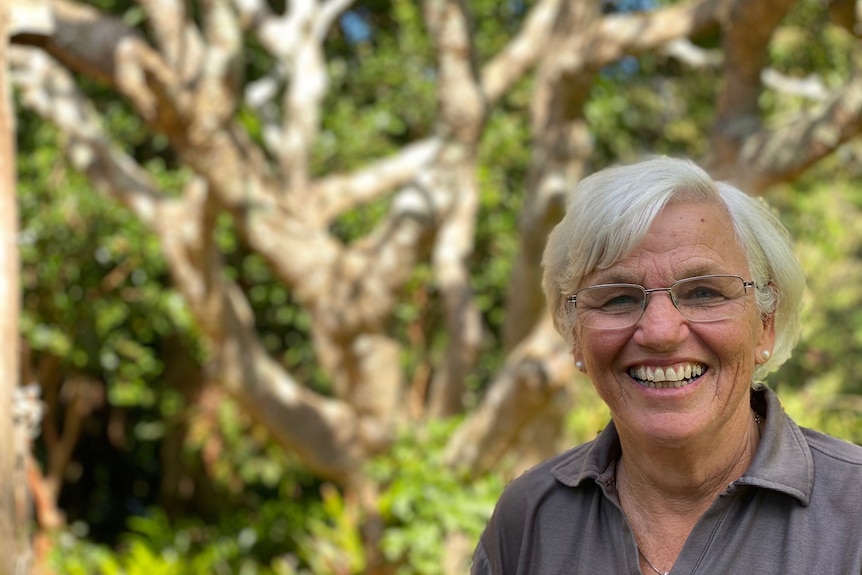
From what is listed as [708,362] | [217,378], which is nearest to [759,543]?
[708,362]

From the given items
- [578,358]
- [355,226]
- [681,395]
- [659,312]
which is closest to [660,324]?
[659,312]

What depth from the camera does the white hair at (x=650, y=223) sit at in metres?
1.76

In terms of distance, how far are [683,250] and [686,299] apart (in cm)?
8

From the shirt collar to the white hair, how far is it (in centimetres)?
15

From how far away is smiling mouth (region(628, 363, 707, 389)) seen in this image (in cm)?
173

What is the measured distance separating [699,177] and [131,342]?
729 cm

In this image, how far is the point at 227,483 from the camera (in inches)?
388

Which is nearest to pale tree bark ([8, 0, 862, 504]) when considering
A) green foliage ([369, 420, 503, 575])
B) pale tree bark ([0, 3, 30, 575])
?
green foliage ([369, 420, 503, 575])

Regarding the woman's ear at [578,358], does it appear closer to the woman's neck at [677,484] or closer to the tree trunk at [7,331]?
the woman's neck at [677,484]

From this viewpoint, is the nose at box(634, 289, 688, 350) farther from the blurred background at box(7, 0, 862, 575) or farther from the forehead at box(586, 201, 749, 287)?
the blurred background at box(7, 0, 862, 575)

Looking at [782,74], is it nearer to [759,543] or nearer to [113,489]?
[759,543]

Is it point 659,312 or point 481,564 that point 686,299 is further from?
point 481,564

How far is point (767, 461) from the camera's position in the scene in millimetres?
1688

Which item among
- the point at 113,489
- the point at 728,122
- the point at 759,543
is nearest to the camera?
the point at 759,543
